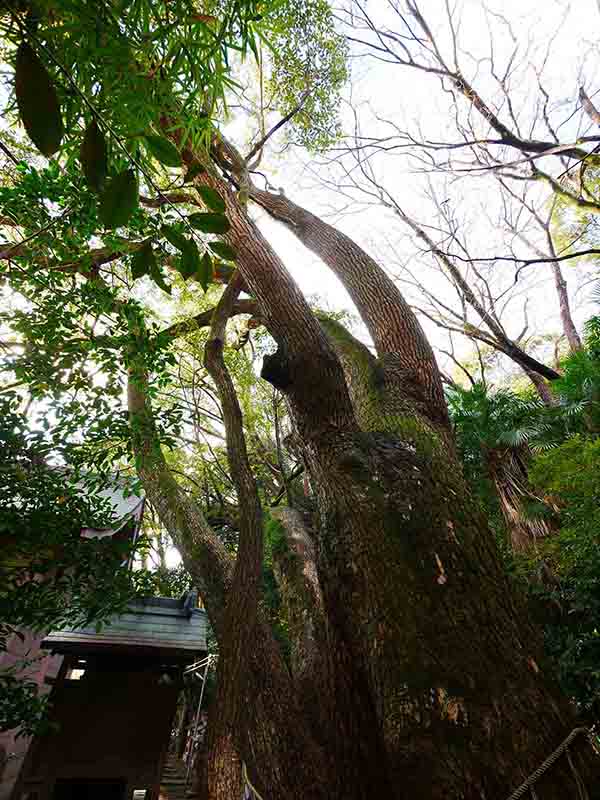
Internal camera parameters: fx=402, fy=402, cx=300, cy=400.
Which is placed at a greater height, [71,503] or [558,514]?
[558,514]

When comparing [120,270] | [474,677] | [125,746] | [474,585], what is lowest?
[125,746]

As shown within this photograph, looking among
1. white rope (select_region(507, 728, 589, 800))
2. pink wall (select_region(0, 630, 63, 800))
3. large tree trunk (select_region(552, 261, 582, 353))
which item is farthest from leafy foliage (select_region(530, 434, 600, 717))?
large tree trunk (select_region(552, 261, 582, 353))

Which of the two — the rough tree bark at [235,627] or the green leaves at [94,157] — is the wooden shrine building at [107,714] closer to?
the rough tree bark at [235,627]

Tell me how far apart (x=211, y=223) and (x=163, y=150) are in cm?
11

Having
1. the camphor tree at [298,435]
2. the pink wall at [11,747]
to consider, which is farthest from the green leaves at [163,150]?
the pink wall at [11,747]

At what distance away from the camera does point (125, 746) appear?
410cm

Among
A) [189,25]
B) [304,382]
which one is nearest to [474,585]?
[304,382]

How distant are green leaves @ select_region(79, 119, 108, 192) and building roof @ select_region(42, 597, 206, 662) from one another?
12.4 feet

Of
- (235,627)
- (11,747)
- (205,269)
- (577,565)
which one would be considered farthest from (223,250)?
(11,747)

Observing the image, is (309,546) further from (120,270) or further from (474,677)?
(120,270)

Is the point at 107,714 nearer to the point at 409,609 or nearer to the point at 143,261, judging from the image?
the point at 409,609

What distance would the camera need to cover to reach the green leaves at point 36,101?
0.43 m

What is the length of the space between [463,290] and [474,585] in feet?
22.4

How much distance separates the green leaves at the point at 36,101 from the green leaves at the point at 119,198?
0.08 meters
